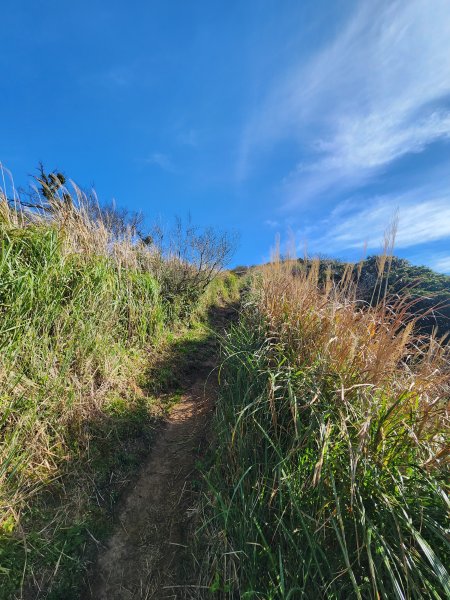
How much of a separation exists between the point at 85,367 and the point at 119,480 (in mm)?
1223

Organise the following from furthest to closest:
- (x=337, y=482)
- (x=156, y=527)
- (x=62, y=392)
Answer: (x=62, y=392) < (x=156, y=527) < (x=337, y=482)

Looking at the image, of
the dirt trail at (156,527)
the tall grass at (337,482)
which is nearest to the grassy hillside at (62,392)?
the dirt trail at (156,527)

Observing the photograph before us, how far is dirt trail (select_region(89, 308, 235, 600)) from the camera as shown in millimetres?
1899

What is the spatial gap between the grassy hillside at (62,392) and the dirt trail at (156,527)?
0.51 feet

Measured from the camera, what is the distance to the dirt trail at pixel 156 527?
190 cm

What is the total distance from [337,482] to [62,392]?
2.51 m

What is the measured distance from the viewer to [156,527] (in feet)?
7.48

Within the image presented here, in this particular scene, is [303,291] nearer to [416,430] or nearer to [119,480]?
[416,430]

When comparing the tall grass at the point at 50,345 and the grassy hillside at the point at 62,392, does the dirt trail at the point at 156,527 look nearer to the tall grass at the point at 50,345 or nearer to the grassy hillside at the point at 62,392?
the grassy hillside at the point at 62,392

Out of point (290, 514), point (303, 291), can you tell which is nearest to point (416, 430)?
point (290, 514)

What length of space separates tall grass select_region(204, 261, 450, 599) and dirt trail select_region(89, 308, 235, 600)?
0.40 meters

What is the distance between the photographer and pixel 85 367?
122 inches

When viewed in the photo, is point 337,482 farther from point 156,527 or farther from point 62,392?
point 62,392

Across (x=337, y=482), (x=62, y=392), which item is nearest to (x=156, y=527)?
(x=62, y=392)
